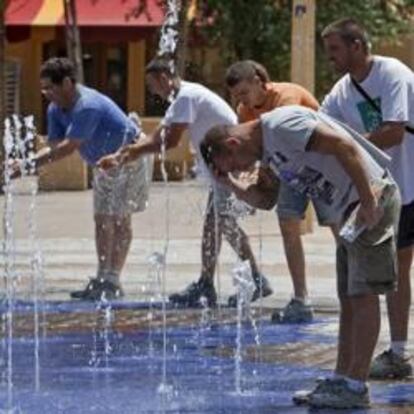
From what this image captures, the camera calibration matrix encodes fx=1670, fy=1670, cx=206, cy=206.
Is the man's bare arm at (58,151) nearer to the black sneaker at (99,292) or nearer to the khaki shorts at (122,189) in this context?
the khaki shorts at (122,189)

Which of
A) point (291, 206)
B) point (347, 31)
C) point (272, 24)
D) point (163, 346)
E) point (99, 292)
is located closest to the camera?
point (347, 31)

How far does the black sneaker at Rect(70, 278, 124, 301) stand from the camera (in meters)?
10.8

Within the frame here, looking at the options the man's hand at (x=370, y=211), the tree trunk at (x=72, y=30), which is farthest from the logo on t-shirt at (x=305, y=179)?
the tree trunk at (x=72, y=30)

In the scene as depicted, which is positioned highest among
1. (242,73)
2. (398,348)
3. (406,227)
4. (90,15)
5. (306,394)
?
(90,15)

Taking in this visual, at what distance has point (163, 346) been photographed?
8844 mm

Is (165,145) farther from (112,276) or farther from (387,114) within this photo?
(387,114)

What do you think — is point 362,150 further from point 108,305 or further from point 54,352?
point 108,305

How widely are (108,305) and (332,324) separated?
1589mm

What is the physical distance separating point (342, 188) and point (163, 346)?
2.31m

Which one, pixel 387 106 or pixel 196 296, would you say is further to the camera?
pixel 196 296

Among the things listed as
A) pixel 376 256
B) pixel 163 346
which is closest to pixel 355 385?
pixel 376 256

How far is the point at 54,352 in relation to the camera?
8664 millimetres

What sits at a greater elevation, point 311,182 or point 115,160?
point 115,160

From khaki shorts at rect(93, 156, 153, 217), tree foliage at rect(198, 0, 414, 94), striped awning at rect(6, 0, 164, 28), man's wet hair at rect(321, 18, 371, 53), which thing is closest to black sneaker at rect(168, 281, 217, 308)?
khaki shorts at rect(93, 156, 153, 217)
